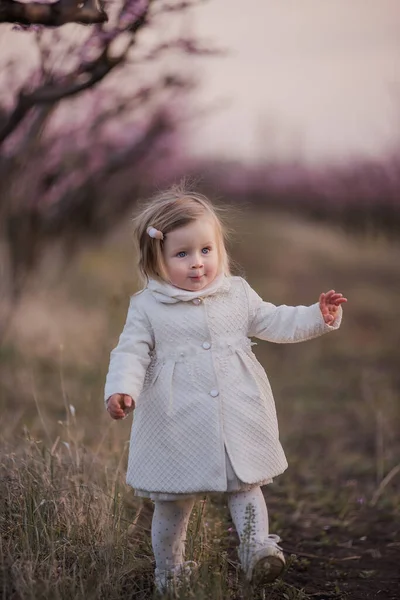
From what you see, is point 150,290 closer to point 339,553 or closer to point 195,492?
point 195,492

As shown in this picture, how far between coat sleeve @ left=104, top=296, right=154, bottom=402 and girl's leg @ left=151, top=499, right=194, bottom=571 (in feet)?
1.32

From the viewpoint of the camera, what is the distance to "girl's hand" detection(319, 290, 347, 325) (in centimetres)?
271

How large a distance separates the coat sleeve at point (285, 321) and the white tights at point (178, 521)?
0.51 meters

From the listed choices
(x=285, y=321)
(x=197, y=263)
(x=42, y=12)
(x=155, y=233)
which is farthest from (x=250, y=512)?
(x=42, y=12)

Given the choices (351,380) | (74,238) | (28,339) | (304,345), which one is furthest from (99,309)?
(351,380)

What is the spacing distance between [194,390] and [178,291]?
1.03ft

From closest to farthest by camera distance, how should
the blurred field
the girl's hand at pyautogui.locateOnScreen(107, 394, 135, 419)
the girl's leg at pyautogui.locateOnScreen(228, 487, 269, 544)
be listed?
the girl's hand at pyautogui.locateOnScreen(107, 394, 135, 419), the girl's leg at pyautogui.locateOnScreen(228, 487, 269, 544), the blurred field

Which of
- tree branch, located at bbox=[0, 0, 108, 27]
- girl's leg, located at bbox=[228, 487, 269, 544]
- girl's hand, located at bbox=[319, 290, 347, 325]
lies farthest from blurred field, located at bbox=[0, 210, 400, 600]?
tree branch, located at bbox=[0, 0, 108, 27]

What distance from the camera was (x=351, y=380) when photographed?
22.5ft

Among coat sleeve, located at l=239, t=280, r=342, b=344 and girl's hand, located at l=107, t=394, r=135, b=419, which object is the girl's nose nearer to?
coat sleeve, located at l=239, t=280, r=342, b=344

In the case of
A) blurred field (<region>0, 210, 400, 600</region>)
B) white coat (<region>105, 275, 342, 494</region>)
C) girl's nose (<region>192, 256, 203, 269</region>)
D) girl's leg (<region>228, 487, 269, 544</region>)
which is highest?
girl's nose (<region>192, 256, 203, 269</region>)

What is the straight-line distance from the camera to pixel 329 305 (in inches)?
107

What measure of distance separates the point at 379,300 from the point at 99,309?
374 centimetres

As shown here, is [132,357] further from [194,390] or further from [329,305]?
[329,305]
